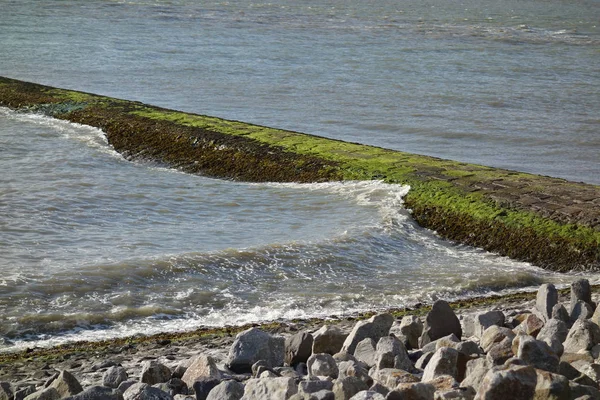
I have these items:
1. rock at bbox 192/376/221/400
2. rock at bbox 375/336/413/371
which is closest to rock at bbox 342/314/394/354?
rock at bbox 375/336/413/371

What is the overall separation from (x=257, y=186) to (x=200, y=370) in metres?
6.82

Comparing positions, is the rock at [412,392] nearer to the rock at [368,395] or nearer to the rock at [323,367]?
the rock at [368,395]

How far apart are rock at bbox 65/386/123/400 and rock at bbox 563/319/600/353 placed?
265 cm

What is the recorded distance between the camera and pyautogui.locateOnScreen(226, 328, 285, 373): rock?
5.39 meters

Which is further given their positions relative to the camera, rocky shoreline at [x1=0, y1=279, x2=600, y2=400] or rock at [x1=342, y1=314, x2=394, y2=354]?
rock at [x1=342, y1=314, x2=394, y2=354]

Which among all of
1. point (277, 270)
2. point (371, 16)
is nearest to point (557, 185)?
point (277, 270)

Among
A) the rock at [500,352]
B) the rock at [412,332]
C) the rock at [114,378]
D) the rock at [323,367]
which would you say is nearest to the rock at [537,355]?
the rock at [500,352]

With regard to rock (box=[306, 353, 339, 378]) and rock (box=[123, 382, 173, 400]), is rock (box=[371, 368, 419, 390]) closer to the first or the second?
rock (box=[306, 353, 339, 378])

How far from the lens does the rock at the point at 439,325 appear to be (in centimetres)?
578

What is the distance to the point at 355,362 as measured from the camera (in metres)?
4.98

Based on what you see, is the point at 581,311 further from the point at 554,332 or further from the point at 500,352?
the point at 500,352

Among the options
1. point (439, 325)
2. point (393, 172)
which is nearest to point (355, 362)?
point (439, 325)

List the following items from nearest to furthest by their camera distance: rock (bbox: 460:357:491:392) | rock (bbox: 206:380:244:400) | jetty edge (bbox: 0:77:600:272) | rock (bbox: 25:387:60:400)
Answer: rock (bbox: 460:357:491:392) → rock (bbox: 206:380:244:400) → rock (bbox: 25:387:60:400) → jetty edge (bbox: 0:77:600:272)

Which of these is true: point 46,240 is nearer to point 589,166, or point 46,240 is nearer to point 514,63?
point 589,166
